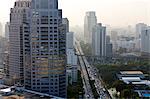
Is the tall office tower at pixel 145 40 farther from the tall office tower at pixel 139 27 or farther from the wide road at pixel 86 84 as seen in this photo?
the wide road at pixel 86 84

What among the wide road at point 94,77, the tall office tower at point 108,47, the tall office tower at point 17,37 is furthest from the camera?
the tall office tower at point 108,47

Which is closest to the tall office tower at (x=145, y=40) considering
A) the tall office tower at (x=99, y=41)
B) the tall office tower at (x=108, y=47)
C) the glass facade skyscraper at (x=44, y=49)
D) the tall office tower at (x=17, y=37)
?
the tall office tower at (x=108, y=47)

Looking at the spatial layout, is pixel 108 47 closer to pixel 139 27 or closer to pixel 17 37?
pixel 139 27

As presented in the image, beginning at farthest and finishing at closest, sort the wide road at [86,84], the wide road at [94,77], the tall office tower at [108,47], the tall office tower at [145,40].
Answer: the tall office tower at [108,47], the tall office tower at [145,40], the wide road at [94,77], the wide road at [86,84]

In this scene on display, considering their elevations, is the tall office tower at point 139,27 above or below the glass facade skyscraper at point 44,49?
above

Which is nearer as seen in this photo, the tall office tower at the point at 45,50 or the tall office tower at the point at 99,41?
the tall office tower at the point at 45,50

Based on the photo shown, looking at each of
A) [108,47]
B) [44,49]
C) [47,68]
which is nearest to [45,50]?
[44,49]
